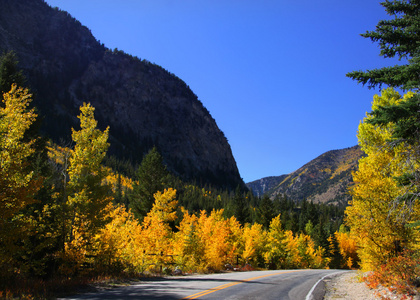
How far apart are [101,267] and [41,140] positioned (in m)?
14.0

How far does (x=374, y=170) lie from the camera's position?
15.2m

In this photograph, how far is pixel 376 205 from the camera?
47.9 ft

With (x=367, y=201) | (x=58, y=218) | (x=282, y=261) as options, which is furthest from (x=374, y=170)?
(x=282, y=261)

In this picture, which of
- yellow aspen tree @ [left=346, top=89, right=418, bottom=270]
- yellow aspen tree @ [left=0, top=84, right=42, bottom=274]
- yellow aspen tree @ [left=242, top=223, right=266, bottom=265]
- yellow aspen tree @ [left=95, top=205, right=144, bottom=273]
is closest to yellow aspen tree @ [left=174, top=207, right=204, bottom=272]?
yellow aspen tree @ [left=95, top=205, right=144, bottom=273]

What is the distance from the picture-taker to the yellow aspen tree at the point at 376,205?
14000 millimetres

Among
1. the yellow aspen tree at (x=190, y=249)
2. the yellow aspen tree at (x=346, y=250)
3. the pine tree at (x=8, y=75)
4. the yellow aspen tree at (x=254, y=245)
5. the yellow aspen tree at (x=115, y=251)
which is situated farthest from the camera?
the yellow aspen tree at (x=346, y=250)

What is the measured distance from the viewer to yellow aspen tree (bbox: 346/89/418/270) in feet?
45.9

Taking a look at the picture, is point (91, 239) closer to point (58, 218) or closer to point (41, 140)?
point (58, 218)

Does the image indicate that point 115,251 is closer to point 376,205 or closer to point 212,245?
point 212,245

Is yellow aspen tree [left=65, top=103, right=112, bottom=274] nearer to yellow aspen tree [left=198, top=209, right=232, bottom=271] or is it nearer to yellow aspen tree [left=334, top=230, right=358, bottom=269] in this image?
yellow aspen tree [left=198, top=209, right=232, bottom=271]

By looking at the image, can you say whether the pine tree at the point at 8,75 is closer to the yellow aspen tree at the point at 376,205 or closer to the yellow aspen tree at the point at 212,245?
the yellow aspen tree at the point at 212,245

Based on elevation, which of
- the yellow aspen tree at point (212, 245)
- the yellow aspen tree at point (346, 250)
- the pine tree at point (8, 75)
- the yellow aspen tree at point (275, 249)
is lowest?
the yellow aspen tree at point (346, 250)

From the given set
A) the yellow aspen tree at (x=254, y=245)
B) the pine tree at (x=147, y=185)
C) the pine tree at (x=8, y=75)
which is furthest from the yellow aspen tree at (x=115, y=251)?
the yellow aspen tree at (x=254, y=245)

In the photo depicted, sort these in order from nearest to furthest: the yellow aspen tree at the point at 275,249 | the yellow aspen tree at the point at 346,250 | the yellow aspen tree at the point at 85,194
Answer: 1. the yellow aspen tree at the point at 85,194
2. the yellow aspen tree at the point at 275,249
3. the yellow aspen tree at the point at 346,250
